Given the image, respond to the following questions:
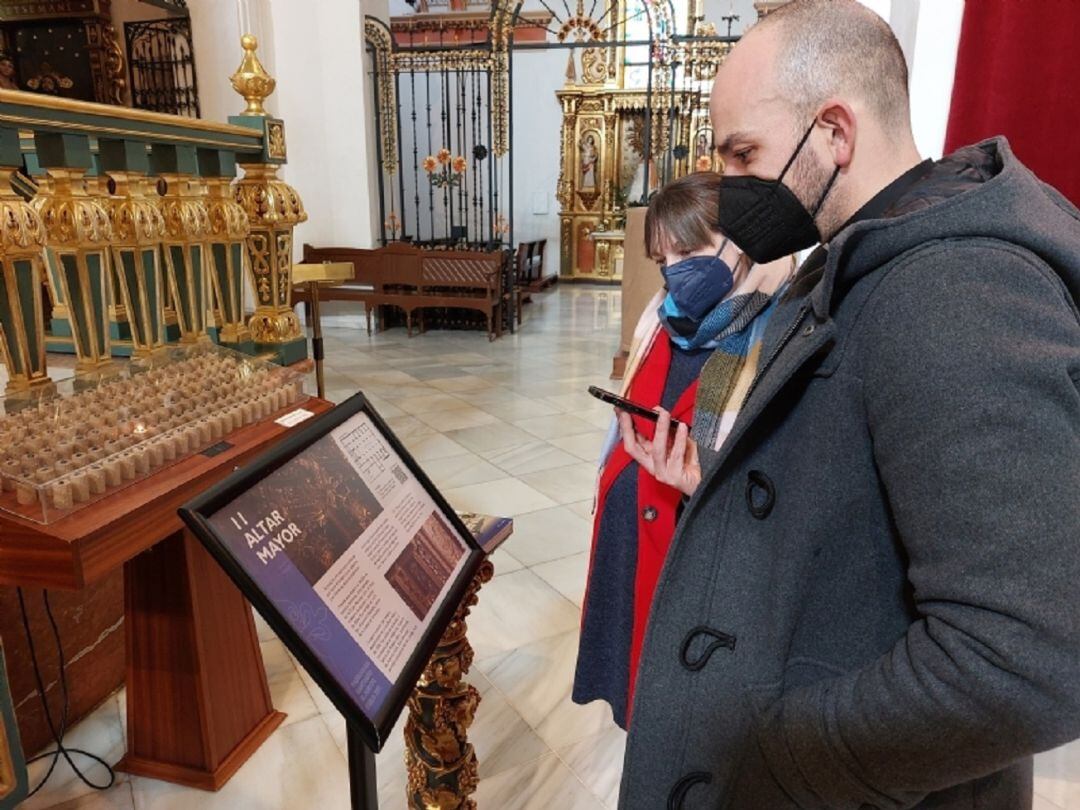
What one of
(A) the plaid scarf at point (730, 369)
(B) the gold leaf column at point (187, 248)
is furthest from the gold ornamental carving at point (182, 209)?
(A) the plaid scarf at point (730, 369)

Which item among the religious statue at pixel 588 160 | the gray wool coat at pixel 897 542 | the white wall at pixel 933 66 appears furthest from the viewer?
the religious statue at pixel 588 160

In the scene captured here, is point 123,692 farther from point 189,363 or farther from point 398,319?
point 398,319

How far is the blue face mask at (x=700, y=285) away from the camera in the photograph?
5.25 ft

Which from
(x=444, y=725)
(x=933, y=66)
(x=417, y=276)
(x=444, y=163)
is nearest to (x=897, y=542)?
(x=444, y=725)

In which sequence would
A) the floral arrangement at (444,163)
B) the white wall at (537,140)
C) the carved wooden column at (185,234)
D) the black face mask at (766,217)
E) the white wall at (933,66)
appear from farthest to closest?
the white wall at (537,140)
the floral arrangement at (444,163)
the carved wooden column at (185,234)
the white wall at (933,66)
the black face mask at (766,217)

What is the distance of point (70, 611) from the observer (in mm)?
2178

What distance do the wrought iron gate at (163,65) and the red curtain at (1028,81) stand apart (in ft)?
24.8

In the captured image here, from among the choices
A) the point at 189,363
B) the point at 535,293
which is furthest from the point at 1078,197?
the point at 535,293

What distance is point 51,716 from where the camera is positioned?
2137 mm

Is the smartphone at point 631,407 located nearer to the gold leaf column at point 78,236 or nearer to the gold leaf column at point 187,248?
the gold leaf column at point 78,236

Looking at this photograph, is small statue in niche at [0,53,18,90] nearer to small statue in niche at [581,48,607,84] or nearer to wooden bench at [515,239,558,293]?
wooden bench at [515,239,558,293]

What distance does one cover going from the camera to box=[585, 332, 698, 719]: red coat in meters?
1.57

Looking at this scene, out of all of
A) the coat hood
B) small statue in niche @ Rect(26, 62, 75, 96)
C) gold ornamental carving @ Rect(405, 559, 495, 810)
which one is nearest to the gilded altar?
small statue in niche @ Rect(26, 62, 75, 96)

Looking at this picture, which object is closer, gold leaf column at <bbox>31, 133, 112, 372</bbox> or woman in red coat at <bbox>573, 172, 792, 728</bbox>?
woman in red coat at <bbox>573, 172, 792, 728</bbox>
